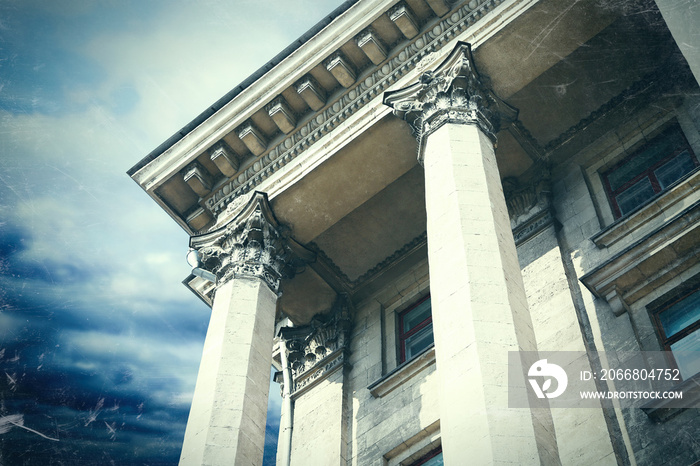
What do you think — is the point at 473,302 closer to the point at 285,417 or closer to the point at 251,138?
the point at 251,138

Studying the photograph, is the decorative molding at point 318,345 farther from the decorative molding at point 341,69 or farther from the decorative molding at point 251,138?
the decorative molding at point 341,69

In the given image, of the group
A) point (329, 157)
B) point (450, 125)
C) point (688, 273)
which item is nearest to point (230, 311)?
point (329, 157)

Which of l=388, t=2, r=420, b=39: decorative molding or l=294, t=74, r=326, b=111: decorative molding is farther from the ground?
l=388, t=2, r=420, b=39: decorative molding

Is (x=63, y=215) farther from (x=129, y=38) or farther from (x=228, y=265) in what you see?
(x=228, y=265)

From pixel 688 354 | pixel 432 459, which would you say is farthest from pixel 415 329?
pixel 688 354

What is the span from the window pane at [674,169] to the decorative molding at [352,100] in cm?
460

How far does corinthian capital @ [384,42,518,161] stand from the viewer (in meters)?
18.0

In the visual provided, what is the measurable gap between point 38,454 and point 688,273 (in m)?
29.2

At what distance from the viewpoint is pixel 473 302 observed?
1345cm

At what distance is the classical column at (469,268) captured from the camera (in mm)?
11812

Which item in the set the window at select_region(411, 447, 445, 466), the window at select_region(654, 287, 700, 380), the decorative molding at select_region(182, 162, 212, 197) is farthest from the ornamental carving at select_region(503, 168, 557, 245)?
the decorative molding at select_region(182, 162, 212, 197)

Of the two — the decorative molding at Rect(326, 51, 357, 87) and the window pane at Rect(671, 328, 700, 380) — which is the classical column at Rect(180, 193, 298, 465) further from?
the window pane at Rect(671, 328, 700, 380)

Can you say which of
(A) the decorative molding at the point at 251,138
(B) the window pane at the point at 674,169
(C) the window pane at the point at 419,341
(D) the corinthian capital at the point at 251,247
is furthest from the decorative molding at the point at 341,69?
(B) the window pane at the point at 674,169
